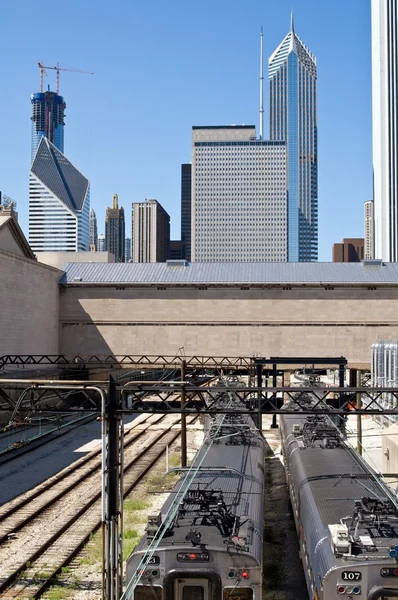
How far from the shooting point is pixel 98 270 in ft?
204

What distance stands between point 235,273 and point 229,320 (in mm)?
4746

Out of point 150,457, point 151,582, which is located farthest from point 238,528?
point 150,457

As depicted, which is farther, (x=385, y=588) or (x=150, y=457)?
(x=150, y=457)

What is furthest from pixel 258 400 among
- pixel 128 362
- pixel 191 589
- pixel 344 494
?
pixel 128 362

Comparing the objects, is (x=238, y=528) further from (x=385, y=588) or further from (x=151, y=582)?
(x=385, y=588)

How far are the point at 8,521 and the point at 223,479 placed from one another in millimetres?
8796

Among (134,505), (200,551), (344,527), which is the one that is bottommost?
(134,505)

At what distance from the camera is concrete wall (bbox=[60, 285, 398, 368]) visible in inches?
2227

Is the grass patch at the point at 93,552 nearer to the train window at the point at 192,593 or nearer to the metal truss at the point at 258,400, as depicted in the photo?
the metal truss at the point at 258,400

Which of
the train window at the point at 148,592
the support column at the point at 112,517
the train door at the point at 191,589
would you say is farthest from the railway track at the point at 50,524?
the train door at the point at 191,589

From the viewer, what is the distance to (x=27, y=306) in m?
52.6

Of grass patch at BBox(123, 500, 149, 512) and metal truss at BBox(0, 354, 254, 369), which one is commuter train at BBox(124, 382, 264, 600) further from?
metal truss at BBox(0, 354, 254, 369)

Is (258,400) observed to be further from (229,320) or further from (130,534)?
(229,320)

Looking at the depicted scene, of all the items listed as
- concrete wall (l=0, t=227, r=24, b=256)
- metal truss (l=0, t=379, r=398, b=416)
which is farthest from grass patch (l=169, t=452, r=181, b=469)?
concrete wall (l=0, t=227, r=24, b=256)
